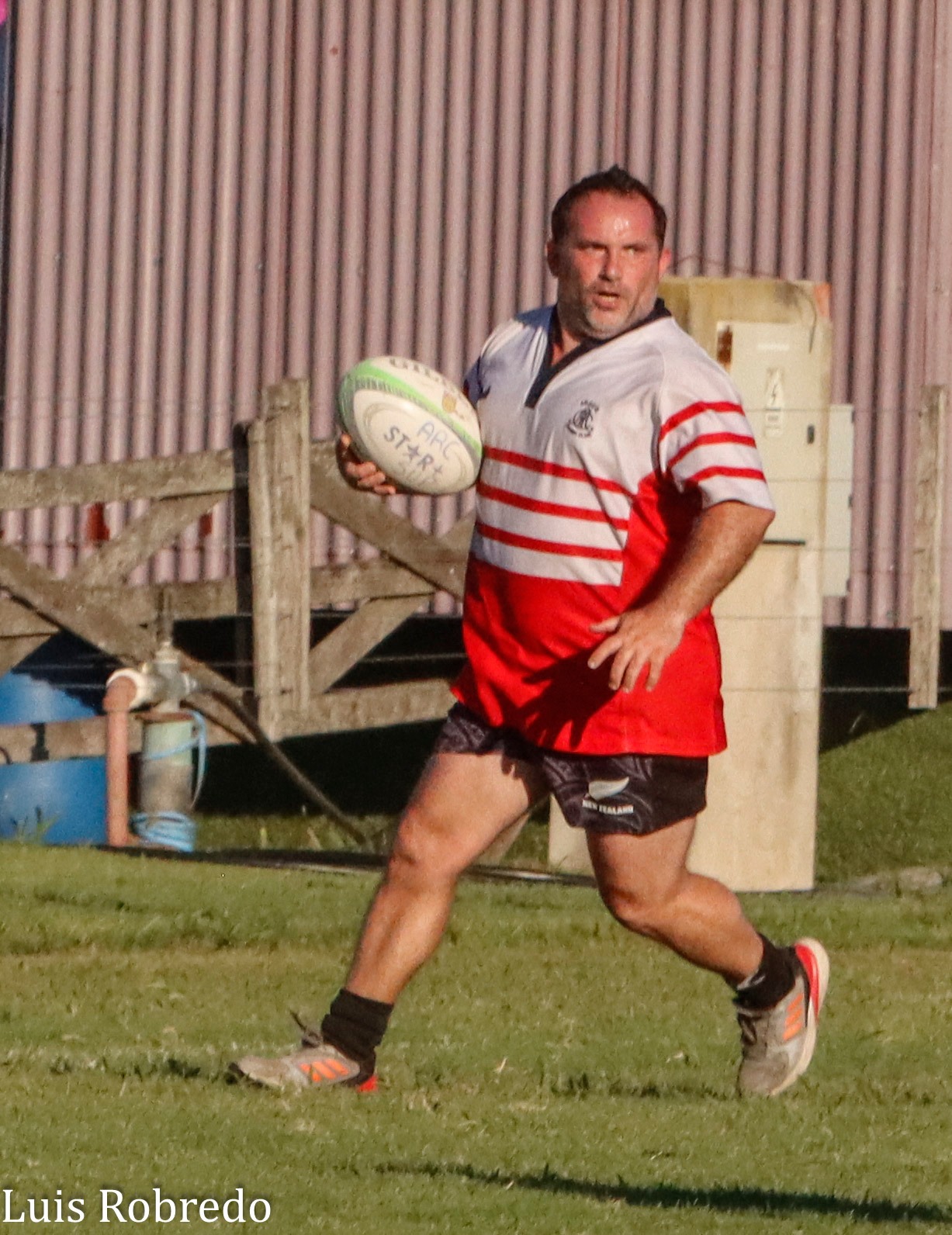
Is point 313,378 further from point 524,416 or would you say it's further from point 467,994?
point 524,416

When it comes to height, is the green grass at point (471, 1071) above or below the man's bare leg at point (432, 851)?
below

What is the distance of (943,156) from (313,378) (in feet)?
11.8

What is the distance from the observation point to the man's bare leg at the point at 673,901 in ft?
18.2

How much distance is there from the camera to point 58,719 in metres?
12.3

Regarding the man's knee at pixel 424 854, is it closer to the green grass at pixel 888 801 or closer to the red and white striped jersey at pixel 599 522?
the red and white striped jersey at pixel 599 522

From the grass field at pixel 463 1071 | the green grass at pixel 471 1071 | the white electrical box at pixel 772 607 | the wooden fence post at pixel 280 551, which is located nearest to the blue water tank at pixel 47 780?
the wooden fence post at pixel 280 551

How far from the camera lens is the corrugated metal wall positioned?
13.1 meters

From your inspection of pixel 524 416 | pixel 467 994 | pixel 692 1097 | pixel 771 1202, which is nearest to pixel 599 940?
pixel 467 994

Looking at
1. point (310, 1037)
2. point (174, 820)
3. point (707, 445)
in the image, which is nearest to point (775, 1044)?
point (310, 1037)
